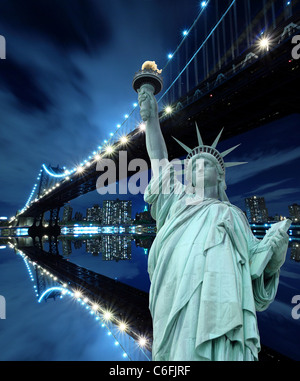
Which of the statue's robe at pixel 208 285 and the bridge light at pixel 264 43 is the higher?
the bridge light at pixel 264 43

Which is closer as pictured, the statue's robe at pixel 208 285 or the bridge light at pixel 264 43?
the statue's robe at pixel 208 285

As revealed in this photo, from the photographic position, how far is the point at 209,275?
4.41 feet

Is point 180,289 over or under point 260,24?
under

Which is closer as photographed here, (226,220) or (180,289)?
(180,289)

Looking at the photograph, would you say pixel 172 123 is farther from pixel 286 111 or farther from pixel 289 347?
pixel 289 347

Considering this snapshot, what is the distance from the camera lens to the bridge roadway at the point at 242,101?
915 cm

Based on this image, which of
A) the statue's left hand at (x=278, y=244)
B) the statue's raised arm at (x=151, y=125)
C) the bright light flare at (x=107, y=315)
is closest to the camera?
the statue's left hand at (x=278, y=244)

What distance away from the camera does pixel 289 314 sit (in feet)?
10.4

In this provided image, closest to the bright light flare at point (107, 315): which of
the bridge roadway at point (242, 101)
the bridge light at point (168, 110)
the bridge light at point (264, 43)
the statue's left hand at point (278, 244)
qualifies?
the statue's left hand at point (278, 244)

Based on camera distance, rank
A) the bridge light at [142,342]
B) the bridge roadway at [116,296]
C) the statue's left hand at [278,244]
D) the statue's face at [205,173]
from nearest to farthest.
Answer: the statue's left hand at [278,244], the statue's face at [205,173], the bridge light at [142,342], the bridge roadway at [116,296]

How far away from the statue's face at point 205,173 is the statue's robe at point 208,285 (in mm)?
186

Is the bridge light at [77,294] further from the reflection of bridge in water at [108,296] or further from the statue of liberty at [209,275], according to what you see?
the statue of liberty at [209,275]

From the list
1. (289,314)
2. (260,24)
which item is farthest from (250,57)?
(289,314)
